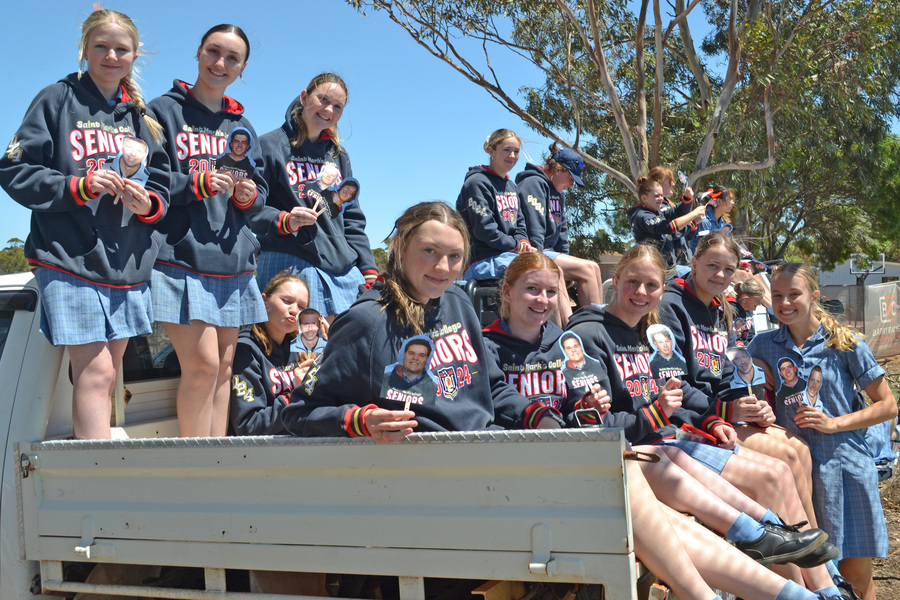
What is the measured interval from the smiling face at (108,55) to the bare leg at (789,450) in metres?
3.17

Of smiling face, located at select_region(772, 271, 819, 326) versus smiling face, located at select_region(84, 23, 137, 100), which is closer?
smiling face, located at select_region(84, 23, 137, 100)

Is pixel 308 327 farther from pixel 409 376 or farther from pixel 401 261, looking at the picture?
pixel 409 376

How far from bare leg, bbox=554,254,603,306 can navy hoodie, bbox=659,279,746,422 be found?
1021mm

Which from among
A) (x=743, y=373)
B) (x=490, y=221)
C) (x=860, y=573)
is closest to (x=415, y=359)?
(x=743, y=373)

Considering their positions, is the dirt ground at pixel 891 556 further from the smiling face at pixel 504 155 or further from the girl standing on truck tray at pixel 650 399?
the smiling face at pixel 504 155

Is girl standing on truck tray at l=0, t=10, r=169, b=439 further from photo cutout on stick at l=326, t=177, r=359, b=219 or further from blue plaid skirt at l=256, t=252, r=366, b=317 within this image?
photo cutout on stick at l=326, t=177, r=359, b=219

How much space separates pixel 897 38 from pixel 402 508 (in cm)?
1996

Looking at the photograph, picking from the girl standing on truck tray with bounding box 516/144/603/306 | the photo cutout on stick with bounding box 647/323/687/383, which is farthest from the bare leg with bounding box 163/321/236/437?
the girl standing on truck tray with bounding box 516/144/603/306

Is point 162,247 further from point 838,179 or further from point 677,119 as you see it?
point 838,179

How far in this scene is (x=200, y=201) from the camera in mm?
3449

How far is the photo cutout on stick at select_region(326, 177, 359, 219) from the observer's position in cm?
427

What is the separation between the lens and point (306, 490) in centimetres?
240

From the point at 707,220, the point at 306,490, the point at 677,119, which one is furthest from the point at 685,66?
the point at 306,490

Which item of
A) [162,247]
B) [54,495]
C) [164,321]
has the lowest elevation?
[54,495]
